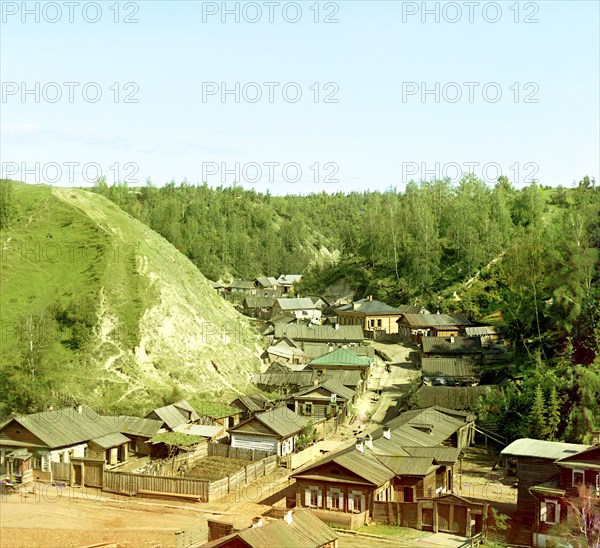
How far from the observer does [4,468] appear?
46.3m

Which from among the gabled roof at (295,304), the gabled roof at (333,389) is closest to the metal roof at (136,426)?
the gabled roof at (333,389)

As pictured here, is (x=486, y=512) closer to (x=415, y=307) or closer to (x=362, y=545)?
(x=362, y=545)

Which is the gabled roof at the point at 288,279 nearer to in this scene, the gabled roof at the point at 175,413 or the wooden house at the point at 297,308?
the wooden house at the point at 297,308

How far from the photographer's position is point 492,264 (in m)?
112

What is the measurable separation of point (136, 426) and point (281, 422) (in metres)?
10.3

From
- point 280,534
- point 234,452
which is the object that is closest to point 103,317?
point 234,452

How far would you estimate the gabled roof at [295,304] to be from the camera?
4555 inches

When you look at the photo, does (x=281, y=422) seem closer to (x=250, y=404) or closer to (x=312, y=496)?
(x=250, y=404)

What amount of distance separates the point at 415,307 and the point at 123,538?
69.7 metres

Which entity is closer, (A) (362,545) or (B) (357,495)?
(A) (362,545)

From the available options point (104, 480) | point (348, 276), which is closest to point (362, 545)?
point (104, 480)

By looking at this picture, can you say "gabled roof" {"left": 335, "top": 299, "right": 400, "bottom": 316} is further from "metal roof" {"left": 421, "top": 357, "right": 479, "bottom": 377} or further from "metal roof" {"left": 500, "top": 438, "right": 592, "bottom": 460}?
"metal roof" {"left": 500, "top": 438, "right": 592, "bottom": 460}

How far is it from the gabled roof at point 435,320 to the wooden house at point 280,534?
6337cm

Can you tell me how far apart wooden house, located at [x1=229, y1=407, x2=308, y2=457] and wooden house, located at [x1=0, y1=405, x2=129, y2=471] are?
7.81 meters
